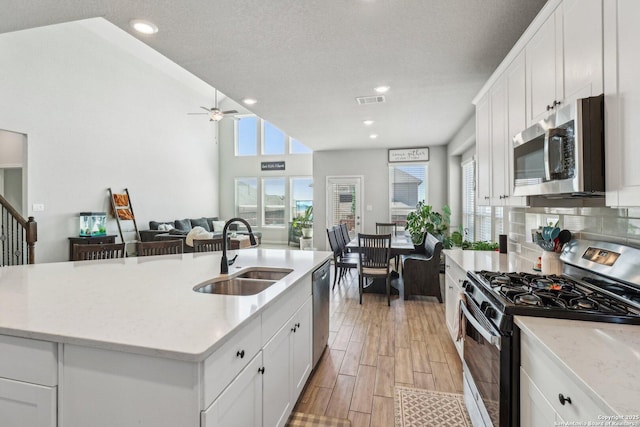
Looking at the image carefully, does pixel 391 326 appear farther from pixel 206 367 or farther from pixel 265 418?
pixel 206 367

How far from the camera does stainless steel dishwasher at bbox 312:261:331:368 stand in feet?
7.80

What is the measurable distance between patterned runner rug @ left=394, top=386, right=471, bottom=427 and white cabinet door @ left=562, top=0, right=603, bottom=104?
194 centimetres

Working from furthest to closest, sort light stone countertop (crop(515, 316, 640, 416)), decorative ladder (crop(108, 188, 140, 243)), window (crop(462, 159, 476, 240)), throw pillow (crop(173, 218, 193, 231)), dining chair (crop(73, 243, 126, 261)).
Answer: throw pillow (crop(173, 218, 193, 231)) → decorative ladder (crop(108, 188, 140, 243)) → window (crop(462, 159, 476, 240)) → dining chair (crop(73, 243, 126, 261)) → light stone countertop (crop(515, 316, 640, 416))

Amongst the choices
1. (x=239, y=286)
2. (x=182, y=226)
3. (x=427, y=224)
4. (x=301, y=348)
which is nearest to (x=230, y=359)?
(x=239, y=286)

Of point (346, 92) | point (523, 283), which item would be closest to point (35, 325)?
point (523, 283)

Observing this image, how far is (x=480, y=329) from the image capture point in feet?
5.04

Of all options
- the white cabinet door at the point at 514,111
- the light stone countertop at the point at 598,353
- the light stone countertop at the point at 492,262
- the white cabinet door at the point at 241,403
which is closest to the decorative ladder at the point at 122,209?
the white cabinet door at the point at 241,403

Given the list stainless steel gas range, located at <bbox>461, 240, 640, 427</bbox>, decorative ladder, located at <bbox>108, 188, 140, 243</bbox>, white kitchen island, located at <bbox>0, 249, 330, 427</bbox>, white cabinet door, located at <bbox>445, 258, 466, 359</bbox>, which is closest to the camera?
white kitchen island, located at <bbox>0, 249, 330, 427</bbox>

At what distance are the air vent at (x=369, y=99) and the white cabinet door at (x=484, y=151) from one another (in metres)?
1.19

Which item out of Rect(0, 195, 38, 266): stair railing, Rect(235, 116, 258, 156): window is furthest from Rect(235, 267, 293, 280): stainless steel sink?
Rect(235, 116, 258, 156): window

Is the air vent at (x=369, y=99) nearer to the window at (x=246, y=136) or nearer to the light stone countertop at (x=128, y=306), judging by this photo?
the light stone countertop at (x=128, y=306)

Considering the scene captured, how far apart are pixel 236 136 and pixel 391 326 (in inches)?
354

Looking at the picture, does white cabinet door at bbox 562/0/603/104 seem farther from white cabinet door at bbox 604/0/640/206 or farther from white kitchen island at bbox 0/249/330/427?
white kitchen island at bbox 0/249/330/427

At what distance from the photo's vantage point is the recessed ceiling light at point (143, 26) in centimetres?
215
